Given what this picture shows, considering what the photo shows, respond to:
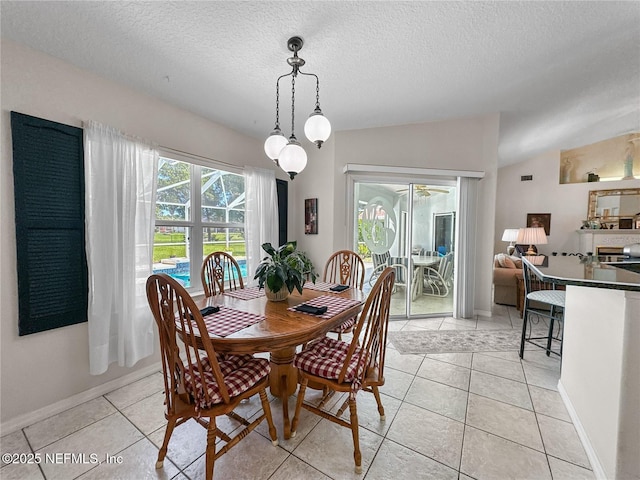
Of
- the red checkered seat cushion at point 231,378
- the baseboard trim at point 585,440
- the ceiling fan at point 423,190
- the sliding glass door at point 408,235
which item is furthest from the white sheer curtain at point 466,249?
the red checkered seat cushion at point 231,378

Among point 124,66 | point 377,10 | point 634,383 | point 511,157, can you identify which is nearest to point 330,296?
point 634,383

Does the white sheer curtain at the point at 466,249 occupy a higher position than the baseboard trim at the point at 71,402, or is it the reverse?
the white sheer curtain at the point at 466,249

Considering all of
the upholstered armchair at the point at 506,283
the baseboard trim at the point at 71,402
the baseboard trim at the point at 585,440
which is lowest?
the baseboard trim at the point at 71,402

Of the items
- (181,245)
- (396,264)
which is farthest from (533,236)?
(181,245)

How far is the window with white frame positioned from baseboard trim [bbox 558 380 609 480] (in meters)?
3.18

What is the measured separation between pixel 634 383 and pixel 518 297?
10.7 ft

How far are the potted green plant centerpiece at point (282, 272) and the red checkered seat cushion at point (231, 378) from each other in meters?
0.48

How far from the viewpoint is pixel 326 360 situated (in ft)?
4.99

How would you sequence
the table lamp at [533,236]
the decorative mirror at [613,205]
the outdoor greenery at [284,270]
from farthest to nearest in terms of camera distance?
the decorative mirror at [613,205], the table lamp at [533,236], the outdoor greenery at [284,270]

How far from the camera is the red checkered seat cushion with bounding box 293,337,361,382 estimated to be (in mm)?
1430

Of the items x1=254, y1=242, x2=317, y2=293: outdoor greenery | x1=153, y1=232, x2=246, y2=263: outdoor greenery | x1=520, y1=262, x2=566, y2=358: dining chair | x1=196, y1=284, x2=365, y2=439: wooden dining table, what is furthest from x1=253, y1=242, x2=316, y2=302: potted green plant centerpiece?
x1=520, y1=262, x2=566, y2=358: dining chair

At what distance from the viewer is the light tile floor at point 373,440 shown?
1.35 metres

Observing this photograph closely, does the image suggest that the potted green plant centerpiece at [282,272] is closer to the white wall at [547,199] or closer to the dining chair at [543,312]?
the dining chair at [543,312]

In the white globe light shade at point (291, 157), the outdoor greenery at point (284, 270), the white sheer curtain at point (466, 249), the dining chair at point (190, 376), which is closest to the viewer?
the dining chair at point (190, 376)
